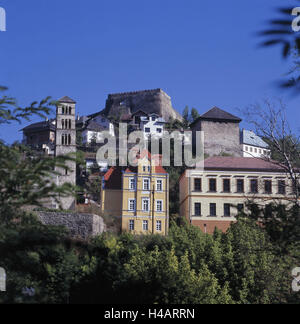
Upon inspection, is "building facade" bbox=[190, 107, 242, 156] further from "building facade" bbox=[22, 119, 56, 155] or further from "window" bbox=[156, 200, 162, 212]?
"window" bbox=[156, 200, 162, 212]

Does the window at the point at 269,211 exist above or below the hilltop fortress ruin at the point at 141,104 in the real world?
below

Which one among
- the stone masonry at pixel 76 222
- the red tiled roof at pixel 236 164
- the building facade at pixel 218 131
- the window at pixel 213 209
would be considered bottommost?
the stone masonry at pixel 76 222

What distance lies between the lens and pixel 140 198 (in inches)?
1791

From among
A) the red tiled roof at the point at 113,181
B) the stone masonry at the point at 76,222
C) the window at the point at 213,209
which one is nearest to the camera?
the stone masonry at the point at 76,222

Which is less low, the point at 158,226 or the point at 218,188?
the point at 218,188

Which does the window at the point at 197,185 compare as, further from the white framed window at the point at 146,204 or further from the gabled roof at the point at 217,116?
the gabled roof at the point at 217,116

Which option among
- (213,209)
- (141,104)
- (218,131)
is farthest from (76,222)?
(141,104)

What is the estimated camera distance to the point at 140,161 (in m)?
46.4

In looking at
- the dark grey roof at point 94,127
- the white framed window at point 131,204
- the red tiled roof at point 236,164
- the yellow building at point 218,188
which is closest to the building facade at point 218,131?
the dark grey roof at point 94,127

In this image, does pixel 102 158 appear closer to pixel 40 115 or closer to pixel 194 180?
pixel 194 180

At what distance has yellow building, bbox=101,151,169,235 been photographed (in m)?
44.8

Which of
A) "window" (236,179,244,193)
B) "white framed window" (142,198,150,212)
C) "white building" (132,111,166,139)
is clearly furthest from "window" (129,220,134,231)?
"white building" (132,111,166,139)

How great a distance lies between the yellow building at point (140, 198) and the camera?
44.8 metres

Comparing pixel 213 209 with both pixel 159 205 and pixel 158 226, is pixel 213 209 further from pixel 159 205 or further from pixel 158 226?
pixel 158 226
